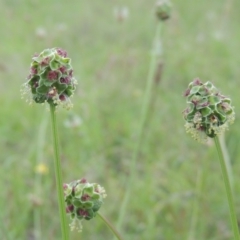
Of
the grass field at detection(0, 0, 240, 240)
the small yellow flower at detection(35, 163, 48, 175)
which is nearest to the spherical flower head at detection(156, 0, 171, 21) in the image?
the grass field at detection(0, 0, 240, 240)

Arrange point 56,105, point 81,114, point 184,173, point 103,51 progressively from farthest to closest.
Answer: point 103,51 < point 81,114 < point 184,173 < point 56,105

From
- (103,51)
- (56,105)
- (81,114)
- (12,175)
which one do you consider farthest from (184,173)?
(103,51)

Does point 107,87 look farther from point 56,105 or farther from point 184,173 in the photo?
point 56,105

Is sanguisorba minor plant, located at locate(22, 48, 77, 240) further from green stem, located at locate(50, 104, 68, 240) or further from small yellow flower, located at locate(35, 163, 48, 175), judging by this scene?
small yellow flower, located at locate(35, 163, 48, 175)

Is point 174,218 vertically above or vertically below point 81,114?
below

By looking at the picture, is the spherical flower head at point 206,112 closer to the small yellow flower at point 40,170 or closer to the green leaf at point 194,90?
the green leaf at point 194,90
